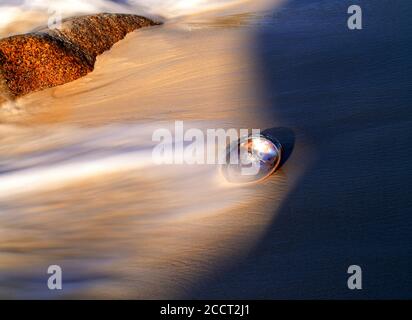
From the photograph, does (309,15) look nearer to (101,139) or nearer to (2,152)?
(101,139)

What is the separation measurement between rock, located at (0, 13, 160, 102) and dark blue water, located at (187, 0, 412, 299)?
1188mm

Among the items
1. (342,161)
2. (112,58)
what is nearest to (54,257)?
(342,161)

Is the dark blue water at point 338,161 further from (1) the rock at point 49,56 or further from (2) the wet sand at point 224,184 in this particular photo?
(1) the rock at point 49,56

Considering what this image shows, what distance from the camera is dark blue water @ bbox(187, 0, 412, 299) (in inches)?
91.0

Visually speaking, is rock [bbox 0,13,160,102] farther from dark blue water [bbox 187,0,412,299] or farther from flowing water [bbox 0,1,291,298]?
dark blue water [bbox 187,0,412,299]

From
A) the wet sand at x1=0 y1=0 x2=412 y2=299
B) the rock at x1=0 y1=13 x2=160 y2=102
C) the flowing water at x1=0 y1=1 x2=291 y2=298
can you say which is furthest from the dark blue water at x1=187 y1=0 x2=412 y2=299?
the rock at x1=0 y1=13 x2=160 y2=102

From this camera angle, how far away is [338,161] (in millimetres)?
2943

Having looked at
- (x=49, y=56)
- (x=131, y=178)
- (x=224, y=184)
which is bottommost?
(x=224, y=184)

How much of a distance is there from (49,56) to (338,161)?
2225mm

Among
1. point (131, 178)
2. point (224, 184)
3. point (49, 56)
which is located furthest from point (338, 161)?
point (49, 56)

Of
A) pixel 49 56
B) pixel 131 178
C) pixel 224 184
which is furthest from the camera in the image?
pixel 49 56

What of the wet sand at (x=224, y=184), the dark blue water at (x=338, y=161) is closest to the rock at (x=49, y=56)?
the wet sand at (x=224, y=184)

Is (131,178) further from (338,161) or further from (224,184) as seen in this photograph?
(338,161)

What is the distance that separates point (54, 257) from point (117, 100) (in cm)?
159
